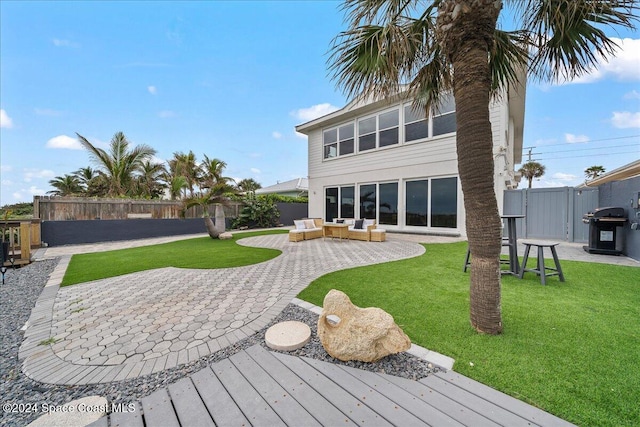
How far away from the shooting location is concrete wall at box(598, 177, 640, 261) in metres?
5.74

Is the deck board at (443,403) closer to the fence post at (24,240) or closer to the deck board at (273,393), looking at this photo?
the deck board at (273,393)

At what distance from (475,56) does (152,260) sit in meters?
8.17

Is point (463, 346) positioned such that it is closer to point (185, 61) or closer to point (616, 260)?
point (616, 260)

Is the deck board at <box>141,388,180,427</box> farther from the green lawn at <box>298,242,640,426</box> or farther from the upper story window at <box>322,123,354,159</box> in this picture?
the upper story window at <box>322,123,354,159</box>

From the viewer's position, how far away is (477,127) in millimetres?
2332

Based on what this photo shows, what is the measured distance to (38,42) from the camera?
791cm

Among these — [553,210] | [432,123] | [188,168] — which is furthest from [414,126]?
[188,168]

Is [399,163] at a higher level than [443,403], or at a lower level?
higher

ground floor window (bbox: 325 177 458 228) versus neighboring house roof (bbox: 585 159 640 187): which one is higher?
neighboring house roof (bbox: 585 159 640 187)

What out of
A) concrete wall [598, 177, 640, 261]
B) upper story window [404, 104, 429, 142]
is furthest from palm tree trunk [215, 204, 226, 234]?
concrete wall [598, 177, 640, 261]

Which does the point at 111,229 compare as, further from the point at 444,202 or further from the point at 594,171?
the point at 594,171

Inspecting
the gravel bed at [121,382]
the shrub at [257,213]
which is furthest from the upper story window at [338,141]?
the gravel bed at [121,382]

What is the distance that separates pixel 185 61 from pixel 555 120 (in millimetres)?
18186

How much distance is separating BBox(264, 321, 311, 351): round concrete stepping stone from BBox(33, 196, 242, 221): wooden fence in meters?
10.5
